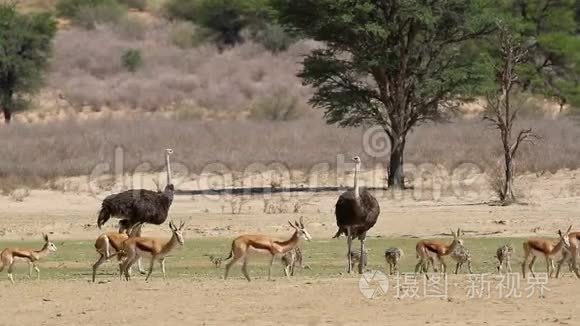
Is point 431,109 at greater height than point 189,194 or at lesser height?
greater

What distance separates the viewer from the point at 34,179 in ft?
112

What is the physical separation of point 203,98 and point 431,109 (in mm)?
21633

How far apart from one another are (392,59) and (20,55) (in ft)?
62.2

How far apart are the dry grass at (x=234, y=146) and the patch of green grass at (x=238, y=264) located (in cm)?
1007

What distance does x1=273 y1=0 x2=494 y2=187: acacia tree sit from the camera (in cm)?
3494

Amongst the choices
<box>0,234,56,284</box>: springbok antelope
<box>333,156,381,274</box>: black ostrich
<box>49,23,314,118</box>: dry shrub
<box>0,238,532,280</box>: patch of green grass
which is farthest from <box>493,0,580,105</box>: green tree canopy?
<box>0,234,56,284</box>: springbok antelope

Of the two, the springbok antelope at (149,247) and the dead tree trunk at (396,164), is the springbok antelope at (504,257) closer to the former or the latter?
the springbok antelope at (149,247)

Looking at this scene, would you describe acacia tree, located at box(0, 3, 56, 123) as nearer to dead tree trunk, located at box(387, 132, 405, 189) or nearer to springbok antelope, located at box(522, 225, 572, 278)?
dead tree trunk, located at box(387, 132, 405, 189)

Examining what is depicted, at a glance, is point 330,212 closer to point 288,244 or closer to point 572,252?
point 288,244

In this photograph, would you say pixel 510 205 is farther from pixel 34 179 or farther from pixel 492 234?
pixel 34 179

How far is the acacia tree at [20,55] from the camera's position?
→ 159ft

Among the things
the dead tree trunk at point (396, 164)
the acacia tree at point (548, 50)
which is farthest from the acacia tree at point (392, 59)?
the acacia tree at point (548, 50)

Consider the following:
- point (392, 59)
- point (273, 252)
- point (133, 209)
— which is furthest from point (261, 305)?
point (392, 59)

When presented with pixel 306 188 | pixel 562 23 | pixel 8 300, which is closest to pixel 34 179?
pixel 306 188
